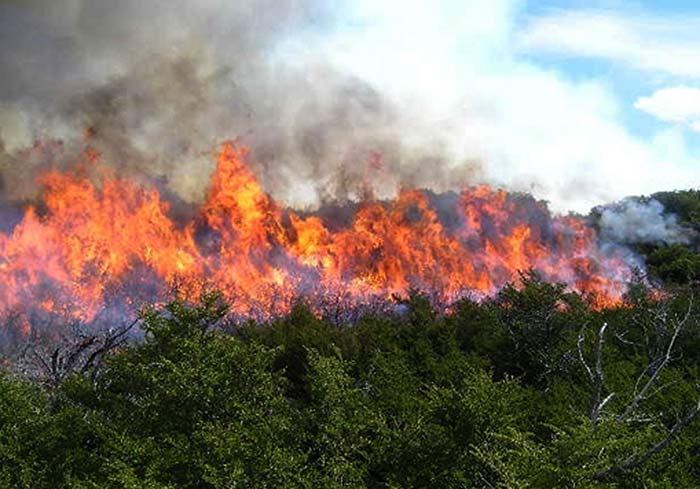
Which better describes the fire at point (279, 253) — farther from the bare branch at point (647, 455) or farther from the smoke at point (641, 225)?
the bare branch at point (647, 455)

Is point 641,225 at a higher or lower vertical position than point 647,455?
higher

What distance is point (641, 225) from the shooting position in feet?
325

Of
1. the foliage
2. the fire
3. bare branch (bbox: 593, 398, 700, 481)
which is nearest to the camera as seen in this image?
bare branch (bbox: 593, 398, 700, 481)

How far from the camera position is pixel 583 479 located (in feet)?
53.8

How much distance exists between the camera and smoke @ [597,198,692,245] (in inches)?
3703

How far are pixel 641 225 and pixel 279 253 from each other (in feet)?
168

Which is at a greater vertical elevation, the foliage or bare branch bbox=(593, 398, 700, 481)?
the foliage

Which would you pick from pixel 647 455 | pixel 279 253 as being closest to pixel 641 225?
pixel 279 253

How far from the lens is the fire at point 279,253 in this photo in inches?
3495

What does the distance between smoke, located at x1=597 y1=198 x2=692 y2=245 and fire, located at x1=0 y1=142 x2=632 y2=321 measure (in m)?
3.19

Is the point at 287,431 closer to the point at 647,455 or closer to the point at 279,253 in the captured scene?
the point at 647,455

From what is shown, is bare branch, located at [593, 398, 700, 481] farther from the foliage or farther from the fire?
the fire

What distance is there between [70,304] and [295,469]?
243 feet

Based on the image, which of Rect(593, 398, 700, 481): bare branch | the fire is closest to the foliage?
Rect(593, 398, 700, 481): bare branch
